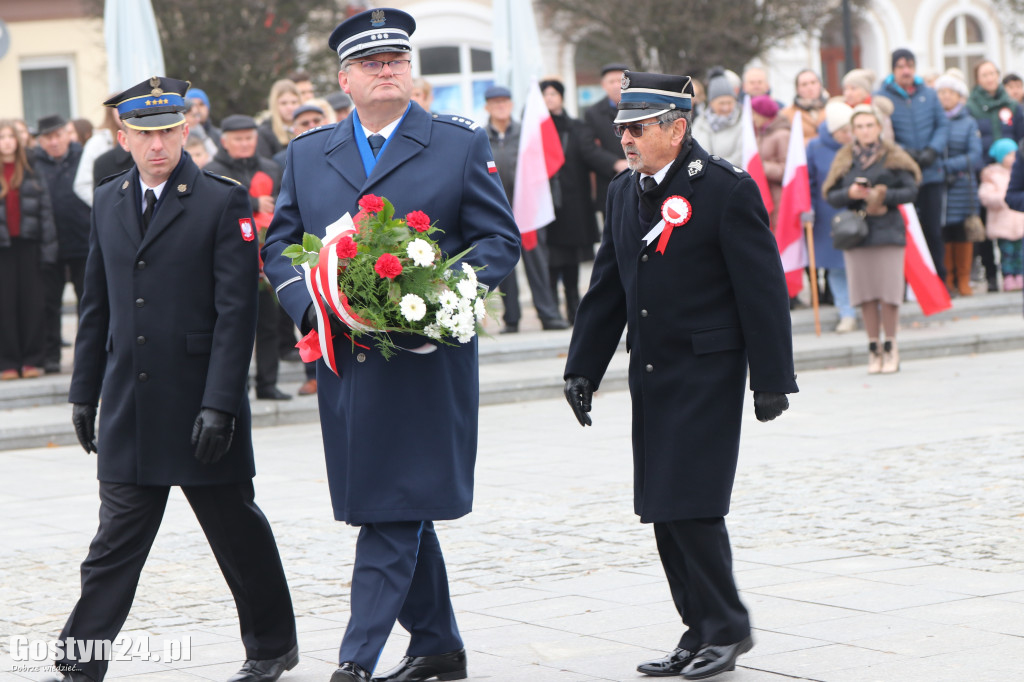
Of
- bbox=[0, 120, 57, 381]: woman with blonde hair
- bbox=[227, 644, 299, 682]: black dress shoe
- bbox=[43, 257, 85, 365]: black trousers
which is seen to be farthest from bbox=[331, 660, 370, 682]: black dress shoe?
bbox=[43, 257, 85, 365]: black trousers

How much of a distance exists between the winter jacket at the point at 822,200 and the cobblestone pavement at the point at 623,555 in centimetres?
417

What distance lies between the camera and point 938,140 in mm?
16453

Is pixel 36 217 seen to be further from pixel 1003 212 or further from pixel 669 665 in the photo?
pixel 1003 212

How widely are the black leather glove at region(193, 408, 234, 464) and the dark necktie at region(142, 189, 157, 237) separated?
693 millimetres

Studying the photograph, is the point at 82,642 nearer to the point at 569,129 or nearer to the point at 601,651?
the point at 601,651

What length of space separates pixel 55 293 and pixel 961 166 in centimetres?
914

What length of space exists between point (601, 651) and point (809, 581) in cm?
123

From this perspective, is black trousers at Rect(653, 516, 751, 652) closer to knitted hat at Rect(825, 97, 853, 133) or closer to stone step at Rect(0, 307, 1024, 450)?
stone step at Rect(0, 307, 1024, 450)

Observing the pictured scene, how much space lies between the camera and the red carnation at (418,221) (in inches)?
195

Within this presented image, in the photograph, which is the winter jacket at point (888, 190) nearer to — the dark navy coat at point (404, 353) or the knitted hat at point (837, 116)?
the knitted hat at point (837, 116)

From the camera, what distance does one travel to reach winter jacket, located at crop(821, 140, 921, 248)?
13.1 metres

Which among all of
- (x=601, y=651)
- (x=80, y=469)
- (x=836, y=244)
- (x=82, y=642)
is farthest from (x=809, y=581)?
(x=836, y=244)

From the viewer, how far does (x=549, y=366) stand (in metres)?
14.0

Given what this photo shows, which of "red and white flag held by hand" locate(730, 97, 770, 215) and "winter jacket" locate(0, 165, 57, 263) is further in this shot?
"red and white flag held by hand" locate(730, 97, 770, 215)
